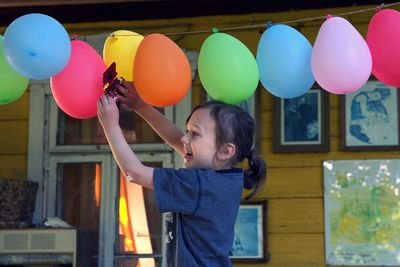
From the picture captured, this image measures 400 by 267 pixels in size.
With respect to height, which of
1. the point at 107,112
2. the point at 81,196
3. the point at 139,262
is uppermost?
the point at 107,112

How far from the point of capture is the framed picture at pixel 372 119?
4238 millimetres

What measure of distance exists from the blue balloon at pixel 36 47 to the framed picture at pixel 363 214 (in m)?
2.10

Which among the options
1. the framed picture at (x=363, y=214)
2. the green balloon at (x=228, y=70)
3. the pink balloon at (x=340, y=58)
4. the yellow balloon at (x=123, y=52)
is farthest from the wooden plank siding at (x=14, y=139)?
the pink balloon at (x=340, y=58)

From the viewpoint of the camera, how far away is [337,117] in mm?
4309

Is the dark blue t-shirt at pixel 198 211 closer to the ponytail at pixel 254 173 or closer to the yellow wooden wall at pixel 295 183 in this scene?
the ponytail at pixel 254 173

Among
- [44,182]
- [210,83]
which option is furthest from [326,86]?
[44,182]

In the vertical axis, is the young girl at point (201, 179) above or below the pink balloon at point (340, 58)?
below

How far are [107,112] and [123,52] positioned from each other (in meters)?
0.47

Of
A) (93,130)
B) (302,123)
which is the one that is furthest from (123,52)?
(93,130)

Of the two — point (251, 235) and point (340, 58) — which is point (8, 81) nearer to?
point (340, 58)

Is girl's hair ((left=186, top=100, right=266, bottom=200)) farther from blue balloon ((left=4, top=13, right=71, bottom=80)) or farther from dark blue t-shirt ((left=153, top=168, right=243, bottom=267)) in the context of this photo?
blue balloon ((left=4, top=13, right=71, bottom=80))

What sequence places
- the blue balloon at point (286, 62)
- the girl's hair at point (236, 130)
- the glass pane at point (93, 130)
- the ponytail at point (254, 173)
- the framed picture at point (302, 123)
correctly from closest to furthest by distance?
the girl's hair at point (236, 130) < the ponytail at point (254, 173) < the blue balloon at point (286, 62) < the framed picture at point (302, 123) < the glass pane at point (93, 130)

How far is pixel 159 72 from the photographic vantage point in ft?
8.46

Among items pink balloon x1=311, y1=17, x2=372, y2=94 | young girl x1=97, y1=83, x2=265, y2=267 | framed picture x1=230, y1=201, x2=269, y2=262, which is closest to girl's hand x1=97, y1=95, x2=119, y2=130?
young girl x1=97, y1=83, x2=265, y2=267
